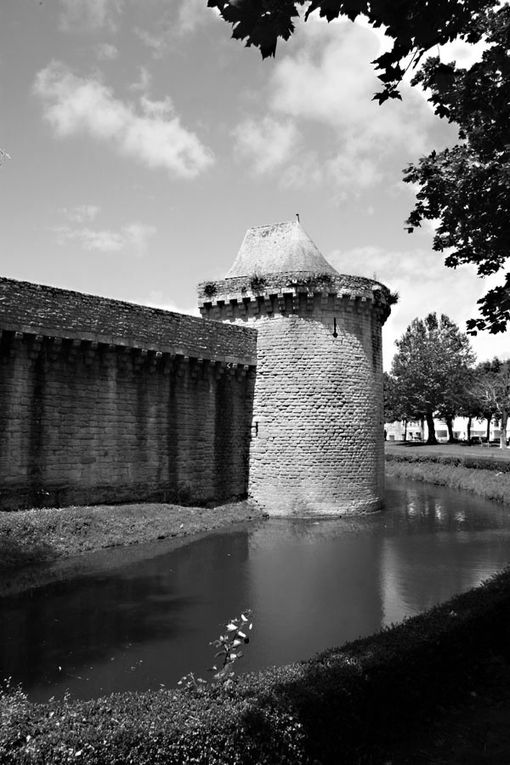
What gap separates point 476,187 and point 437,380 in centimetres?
4980

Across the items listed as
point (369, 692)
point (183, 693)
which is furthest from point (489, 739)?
point (183, 693)

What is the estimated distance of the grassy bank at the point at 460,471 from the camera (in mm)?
26800

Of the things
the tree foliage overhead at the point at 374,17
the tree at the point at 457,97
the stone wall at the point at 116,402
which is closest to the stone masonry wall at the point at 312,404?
the stone wall at the point at 116,402

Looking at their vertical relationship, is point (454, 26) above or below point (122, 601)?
above

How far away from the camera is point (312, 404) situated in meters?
20.2

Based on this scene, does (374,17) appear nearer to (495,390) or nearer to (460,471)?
(460,471)

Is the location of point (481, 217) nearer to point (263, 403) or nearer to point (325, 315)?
point (325, 315)

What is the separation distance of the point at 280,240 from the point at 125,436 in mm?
10699

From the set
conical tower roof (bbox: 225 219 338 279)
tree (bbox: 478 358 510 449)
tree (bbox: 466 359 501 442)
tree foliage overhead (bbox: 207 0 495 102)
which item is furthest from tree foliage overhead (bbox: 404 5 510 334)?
tree (bbox: 466 359 501 442)

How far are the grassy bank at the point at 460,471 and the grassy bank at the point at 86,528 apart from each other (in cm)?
1420

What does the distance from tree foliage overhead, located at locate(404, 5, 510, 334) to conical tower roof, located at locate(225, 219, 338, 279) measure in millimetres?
11169

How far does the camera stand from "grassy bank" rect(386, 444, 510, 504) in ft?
87.9

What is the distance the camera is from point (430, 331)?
210 feet

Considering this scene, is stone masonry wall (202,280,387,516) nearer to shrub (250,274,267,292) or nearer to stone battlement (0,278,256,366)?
shrub (250,274,267,292)
